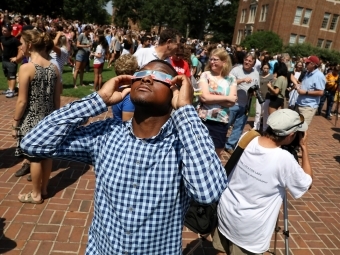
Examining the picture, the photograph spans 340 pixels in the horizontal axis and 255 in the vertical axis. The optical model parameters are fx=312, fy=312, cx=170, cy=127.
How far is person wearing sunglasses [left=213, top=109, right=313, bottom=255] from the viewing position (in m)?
2.17

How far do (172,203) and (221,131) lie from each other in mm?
2810

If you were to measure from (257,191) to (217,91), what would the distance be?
203cm

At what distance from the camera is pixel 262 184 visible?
221cm

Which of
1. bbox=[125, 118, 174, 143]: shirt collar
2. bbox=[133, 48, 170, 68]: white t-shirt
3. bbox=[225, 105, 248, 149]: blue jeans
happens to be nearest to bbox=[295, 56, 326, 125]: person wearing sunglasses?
bbox=[225, 105, 248, 149]: blue jeans

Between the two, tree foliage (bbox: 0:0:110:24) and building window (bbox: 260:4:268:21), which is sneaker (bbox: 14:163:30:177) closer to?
tree foliage (bbox: 0:0:110:24)

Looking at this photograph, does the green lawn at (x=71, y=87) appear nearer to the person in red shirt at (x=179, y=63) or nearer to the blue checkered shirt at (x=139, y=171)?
the person in red shirt at (x=179, y=63)

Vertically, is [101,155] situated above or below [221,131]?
above

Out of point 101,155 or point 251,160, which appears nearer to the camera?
point 101,155

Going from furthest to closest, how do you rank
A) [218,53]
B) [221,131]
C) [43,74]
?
[221,131] → [218,53] → [43,74]

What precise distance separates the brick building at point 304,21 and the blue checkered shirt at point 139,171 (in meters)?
41.6

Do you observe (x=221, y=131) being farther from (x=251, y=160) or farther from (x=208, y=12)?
(x=208, y=12)

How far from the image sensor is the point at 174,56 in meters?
4.77

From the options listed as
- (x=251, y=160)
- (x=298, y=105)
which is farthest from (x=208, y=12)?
(x=251, y=160)

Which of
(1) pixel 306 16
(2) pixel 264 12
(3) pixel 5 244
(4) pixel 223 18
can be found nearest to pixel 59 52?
(3) pixel 5 244
